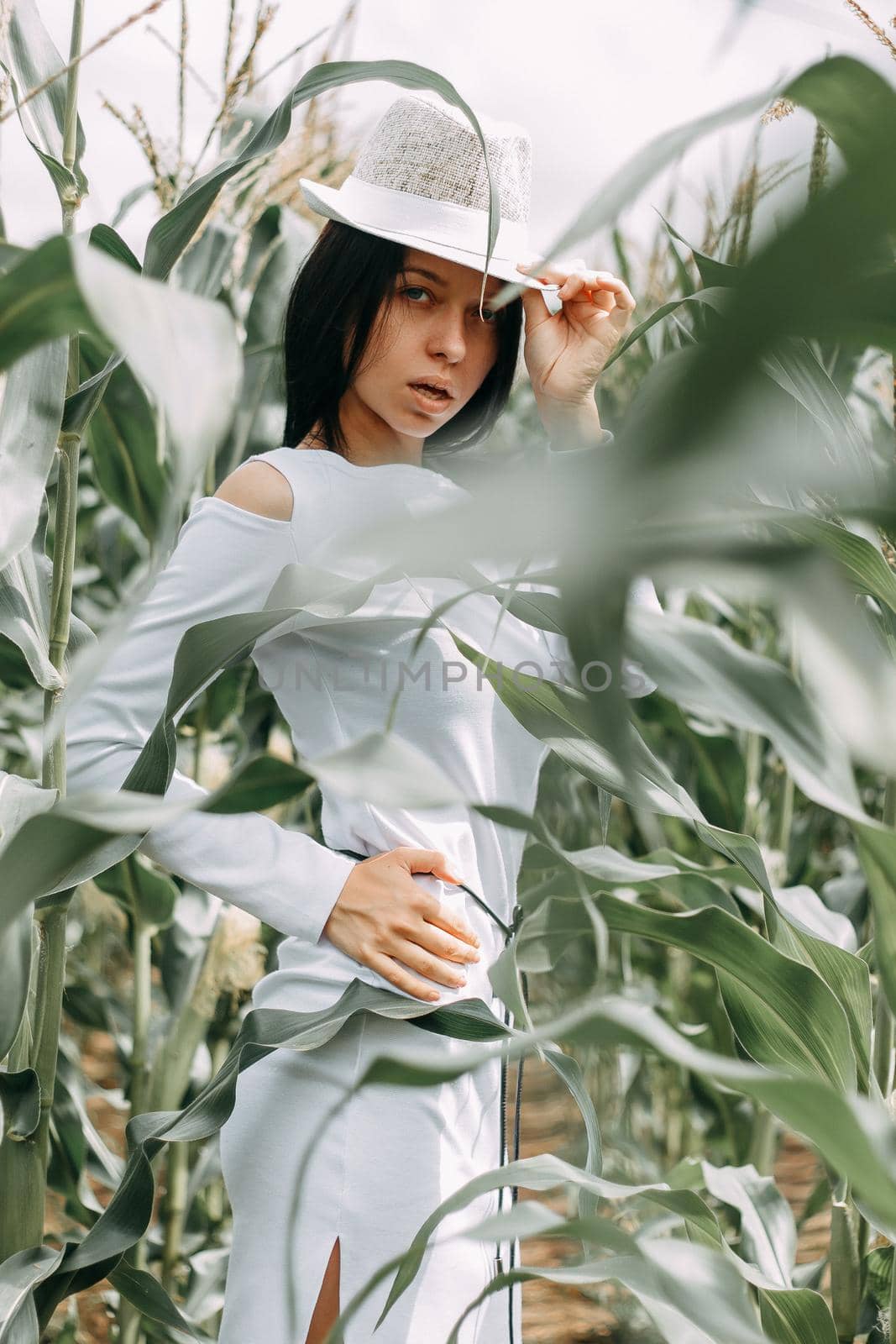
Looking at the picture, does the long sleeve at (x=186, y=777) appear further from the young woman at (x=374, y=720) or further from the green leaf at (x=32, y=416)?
the green leaf at (x=32, y=416)

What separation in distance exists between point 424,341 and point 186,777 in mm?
283

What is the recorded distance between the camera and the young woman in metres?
0.59

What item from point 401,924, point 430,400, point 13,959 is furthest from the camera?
point 430,400

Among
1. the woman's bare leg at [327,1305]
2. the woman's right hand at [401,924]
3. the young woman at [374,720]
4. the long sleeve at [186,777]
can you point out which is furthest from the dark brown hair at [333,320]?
the woman's bare leg at [327,1305]

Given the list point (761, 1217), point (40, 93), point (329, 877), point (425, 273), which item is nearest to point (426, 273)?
point (425, 273)

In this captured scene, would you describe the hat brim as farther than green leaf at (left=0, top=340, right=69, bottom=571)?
A: Yes

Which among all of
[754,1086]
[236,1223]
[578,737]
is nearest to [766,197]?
[754,1086]

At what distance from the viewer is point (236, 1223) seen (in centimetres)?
62

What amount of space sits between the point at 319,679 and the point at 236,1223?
292mm

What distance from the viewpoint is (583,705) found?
0.38m

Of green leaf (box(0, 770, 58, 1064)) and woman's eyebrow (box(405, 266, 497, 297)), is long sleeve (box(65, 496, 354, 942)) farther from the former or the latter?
woman's eyebrow (box(405, 266, 497, 297))

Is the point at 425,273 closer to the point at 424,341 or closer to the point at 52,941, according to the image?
the point at 424,341

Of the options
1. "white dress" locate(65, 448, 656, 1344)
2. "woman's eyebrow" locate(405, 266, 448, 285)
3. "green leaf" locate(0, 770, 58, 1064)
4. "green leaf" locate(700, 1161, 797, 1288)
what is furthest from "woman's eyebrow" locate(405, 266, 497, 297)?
"green leaf" locate(700, 1161, 797, 1288)

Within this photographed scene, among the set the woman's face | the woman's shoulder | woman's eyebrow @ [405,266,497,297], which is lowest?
the woman's shoulder
